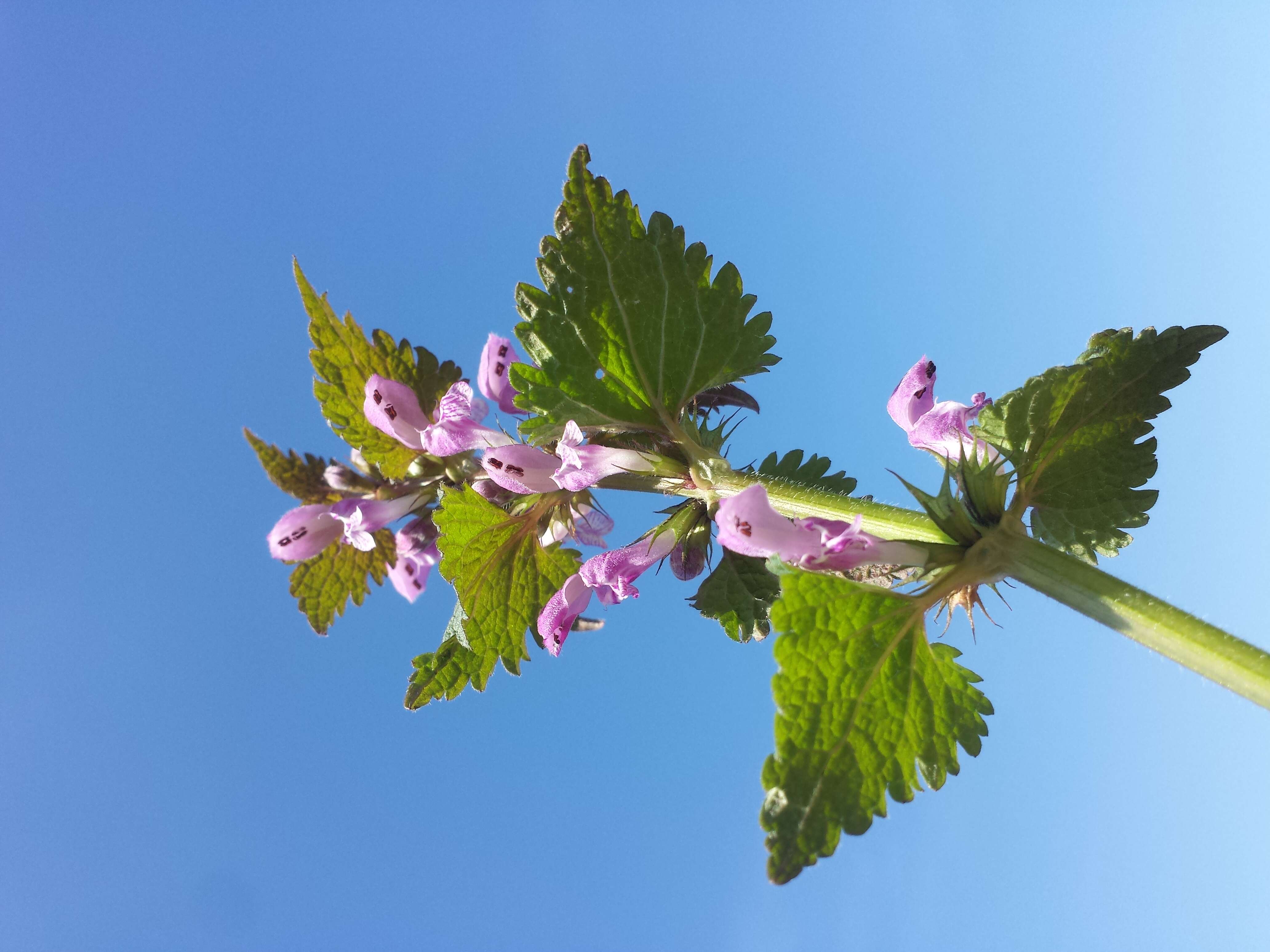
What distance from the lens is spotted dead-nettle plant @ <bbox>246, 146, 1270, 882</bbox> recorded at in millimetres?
1688

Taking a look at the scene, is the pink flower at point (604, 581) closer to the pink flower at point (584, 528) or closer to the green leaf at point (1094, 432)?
the pink flower at point (584, 528)

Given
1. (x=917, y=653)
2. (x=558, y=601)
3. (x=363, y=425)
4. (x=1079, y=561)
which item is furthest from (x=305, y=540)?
(x=1079, y=561)

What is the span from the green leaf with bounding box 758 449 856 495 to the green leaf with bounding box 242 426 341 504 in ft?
6.01

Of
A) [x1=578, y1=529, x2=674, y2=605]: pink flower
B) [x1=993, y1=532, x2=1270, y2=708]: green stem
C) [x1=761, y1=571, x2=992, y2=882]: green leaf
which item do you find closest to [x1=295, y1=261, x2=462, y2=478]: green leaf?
[x1=578, y1=529, x2=674, y2=605]: pink flower

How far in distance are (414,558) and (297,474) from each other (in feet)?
2.11

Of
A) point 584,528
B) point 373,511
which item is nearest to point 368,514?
point 373,511

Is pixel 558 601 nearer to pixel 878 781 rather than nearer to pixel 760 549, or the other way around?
pixel 760 549

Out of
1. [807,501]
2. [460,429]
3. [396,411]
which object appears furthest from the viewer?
[396,411]

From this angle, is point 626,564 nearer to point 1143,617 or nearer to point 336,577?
point 1143,617

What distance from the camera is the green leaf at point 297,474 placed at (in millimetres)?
3371

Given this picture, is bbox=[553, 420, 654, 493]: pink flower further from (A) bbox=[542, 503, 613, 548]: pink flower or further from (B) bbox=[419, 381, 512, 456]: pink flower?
(B) bbox=[419, 381, 512, 456]: pink flower

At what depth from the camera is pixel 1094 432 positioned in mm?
1987

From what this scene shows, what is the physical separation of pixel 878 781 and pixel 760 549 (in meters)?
0.53

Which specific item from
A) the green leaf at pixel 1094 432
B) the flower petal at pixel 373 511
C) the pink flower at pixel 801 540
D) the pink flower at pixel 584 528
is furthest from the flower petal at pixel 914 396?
the flower petal at pixel 373 511
